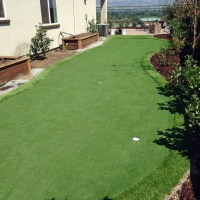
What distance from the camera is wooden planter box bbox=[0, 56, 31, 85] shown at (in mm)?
7043

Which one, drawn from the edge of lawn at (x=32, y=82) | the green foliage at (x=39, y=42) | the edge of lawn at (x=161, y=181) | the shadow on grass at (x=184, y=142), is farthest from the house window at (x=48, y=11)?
the edge of lawn at (x=161, y=181)

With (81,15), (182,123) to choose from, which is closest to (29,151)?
(182,123)

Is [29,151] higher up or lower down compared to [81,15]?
lower down

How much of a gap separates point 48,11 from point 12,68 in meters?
5.13

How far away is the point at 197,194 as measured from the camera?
2.82 m

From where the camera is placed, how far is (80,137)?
13.5 ft

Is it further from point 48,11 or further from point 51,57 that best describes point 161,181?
point 48,11

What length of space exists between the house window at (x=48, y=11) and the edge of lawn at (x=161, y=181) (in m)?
9.87

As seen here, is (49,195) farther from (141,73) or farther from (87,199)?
(141,73)

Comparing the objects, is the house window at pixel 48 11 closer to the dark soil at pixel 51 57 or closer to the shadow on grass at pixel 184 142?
the dark soil at pixel 51 57

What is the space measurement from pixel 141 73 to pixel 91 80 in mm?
1765

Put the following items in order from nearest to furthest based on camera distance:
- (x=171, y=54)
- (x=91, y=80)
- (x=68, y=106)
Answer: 1. (x=68, y=106)
2. (x=91, y=80)
3. (x=171, y=54)

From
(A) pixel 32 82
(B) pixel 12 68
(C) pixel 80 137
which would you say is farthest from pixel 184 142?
(B) pixel 12 68

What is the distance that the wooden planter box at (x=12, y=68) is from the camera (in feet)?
23.1
